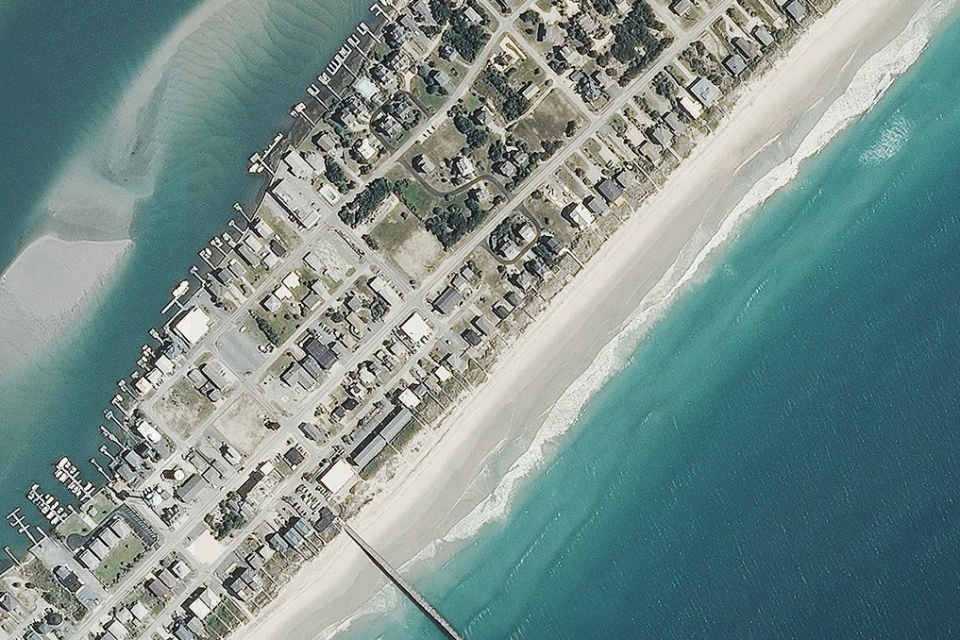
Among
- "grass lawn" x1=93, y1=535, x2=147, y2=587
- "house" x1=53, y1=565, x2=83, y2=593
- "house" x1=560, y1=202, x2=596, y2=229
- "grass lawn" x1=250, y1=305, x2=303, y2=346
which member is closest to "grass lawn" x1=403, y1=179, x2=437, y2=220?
"house" x1=560, y1=202, x2=596, y2=229

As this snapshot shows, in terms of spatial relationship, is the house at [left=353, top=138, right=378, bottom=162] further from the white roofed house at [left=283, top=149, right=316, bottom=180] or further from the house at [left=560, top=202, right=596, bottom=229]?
the house at [left=560, top=202, right=596, bottom=229]

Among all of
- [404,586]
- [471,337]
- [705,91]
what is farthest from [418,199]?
[404,586]

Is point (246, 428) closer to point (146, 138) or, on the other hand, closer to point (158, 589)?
point (158, 589)

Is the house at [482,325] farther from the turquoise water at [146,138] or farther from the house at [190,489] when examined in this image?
the house at [190,489]

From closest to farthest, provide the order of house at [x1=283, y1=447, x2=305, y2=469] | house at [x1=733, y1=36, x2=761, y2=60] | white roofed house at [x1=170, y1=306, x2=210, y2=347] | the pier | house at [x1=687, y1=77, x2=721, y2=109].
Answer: white roofed house at [x1=170, y1=306, x2=210, y2=347], house at [x1=283, y1=447, x2=305, y2=469], house at [x1=687, y1=77, x2=721, y2=109], the pier, house at [x1=733, y1=36, x2=761, y2=60]

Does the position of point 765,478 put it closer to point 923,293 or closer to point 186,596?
point 923,293

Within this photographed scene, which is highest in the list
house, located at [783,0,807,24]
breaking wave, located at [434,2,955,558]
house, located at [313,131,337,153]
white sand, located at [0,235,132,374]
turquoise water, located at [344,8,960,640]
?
white sand, located at [0,235,132,374]
